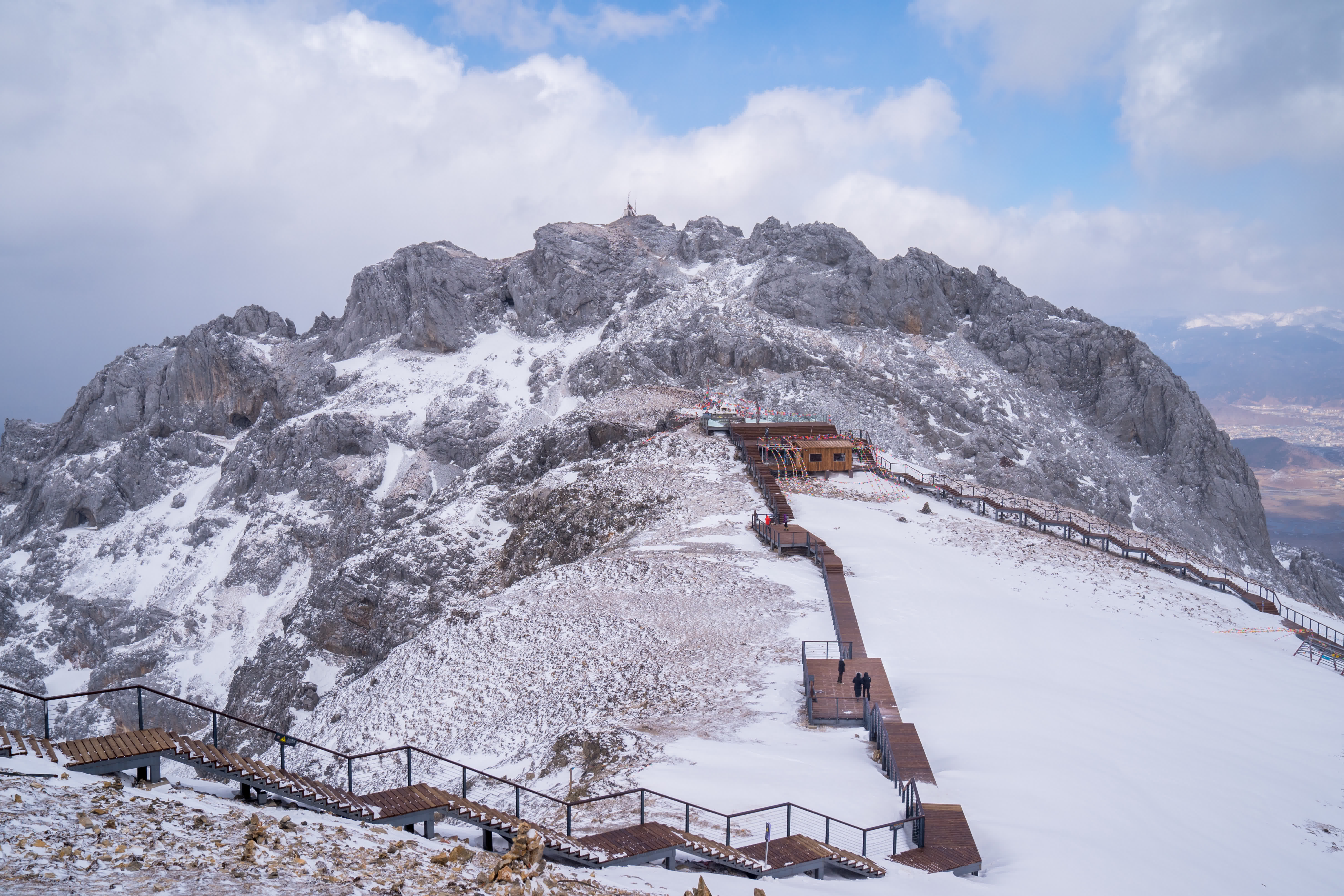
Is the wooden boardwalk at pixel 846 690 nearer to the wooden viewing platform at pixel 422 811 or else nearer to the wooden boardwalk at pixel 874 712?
the wooden boardwalk at pixel 874 712

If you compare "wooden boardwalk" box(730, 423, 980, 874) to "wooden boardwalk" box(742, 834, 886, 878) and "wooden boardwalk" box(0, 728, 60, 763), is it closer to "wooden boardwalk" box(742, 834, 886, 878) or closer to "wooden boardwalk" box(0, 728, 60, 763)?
"wooden boardwalk" box(742, 834, 886, 878)

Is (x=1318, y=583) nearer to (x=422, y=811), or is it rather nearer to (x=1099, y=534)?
(x=1099, y=534)

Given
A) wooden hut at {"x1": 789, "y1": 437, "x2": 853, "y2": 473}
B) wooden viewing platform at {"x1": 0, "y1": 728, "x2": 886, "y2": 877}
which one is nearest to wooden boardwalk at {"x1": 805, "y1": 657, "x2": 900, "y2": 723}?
wooden viewing platform at {"x1": 0, "y1": 728, "x2": 886, "y2": 877}

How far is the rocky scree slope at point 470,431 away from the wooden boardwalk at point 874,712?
1205 cm

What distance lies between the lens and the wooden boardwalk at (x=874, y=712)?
11617mm

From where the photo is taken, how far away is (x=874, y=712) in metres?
16.7

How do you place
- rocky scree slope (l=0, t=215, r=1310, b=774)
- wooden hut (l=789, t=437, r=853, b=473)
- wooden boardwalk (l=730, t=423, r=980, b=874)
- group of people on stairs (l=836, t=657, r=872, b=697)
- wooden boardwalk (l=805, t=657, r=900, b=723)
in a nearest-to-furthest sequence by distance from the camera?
wooden boardwalk (l=730, t=423, r=980, b=874) → wooden boardwalk (l=805, t=657, r=900, b=723) → group of people on stairs (l=836, t=657, r=872, b=697) → wooden hut (l=789, t=437, r=853, b=473) → rocky scree slope (l=0, t=215, r=1310, b=774)

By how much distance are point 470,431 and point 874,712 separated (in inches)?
1968

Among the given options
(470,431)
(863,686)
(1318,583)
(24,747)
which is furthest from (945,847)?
(1318,583)

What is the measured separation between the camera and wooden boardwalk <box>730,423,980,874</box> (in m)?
11.6

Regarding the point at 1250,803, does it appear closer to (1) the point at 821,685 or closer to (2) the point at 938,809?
(2) the point at 938,809

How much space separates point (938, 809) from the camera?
12461mm

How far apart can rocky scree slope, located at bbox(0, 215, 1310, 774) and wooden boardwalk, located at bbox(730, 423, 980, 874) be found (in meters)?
12.1

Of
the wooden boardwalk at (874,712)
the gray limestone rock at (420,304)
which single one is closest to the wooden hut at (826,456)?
the wooden boardwalk at (874,712)
